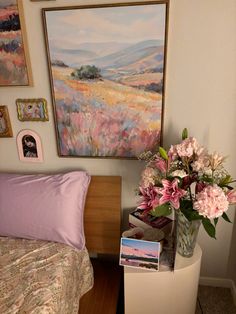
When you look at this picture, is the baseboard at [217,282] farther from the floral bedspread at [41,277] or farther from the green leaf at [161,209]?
the green leaf at [161,209]

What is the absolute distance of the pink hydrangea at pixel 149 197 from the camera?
109cm

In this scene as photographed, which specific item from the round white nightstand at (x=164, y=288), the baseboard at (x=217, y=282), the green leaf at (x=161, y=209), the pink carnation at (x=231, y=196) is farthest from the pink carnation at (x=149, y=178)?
the baseboard at (x=217, y=282)

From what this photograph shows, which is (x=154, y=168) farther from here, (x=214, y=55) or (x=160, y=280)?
(x=214, y=55)

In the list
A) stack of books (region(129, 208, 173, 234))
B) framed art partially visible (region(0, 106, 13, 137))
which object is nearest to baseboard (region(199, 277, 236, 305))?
stack of books (region(129, 208, 173, 234))

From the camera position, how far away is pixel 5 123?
1.58 metres

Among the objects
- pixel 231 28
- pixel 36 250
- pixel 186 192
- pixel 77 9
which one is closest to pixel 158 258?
pixel 186 192

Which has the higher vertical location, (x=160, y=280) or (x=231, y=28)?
(x=231, y=28)

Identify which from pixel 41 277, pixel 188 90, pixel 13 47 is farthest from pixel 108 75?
pixel 41 277

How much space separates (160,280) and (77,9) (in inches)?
57.5

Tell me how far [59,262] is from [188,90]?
1.15 m

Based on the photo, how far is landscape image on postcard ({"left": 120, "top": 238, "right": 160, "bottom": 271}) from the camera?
47.7 inches

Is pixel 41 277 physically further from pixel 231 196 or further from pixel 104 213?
pixel 231 196

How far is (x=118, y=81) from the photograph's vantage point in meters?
1.39

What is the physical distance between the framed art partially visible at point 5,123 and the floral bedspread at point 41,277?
2.14ft
